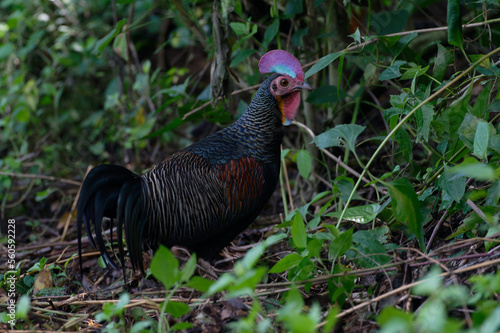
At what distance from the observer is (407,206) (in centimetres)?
209

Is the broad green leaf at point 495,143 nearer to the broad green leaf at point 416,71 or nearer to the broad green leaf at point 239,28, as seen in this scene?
the broad green leaf at point 416,71

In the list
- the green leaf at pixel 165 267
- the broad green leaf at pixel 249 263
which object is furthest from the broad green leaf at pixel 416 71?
the green leaf at pixel 165 267

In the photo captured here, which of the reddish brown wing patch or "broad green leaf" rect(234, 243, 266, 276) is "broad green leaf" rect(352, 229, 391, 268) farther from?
the reddish brown wing patch

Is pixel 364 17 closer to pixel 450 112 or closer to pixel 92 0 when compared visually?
pixel 450 112

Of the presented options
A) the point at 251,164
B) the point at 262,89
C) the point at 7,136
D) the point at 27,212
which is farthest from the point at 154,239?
the point at 7,136

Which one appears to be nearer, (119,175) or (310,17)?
(119,175)

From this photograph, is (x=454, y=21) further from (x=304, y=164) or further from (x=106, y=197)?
(x=106, y=197)

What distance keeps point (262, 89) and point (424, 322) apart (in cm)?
207

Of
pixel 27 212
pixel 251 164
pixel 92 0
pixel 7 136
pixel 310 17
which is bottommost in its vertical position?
pixel 27 212

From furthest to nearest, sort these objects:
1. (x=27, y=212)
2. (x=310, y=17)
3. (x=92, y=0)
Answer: (x=92, y=0) → (x=27, y=212) → (x=310, y=17)

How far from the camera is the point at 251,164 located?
10.1ft

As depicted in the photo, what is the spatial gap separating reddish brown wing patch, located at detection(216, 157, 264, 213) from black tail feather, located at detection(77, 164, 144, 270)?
0.52 metres

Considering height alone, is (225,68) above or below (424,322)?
above

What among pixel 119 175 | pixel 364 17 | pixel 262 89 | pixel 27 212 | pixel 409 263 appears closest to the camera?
pixel 409 263
